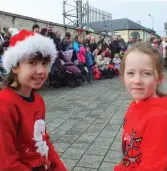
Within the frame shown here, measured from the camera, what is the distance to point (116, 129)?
202 inches

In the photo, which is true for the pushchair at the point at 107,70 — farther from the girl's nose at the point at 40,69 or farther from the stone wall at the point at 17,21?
the girl's nose at the point at 40,69

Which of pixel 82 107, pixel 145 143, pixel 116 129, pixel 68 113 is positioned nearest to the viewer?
pixel 145 143

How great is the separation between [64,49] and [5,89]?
8827 millimetres

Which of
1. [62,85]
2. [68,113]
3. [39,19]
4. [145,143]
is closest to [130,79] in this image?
[145,143]

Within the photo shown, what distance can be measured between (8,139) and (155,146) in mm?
726

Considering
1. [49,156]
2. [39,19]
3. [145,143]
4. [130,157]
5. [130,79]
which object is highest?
[39,19]

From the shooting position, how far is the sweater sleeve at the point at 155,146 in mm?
1343

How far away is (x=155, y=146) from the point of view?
135 centimetres

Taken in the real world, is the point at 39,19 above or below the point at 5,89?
above

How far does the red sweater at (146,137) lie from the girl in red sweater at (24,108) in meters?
0.49

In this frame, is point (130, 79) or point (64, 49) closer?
point (130, 79)

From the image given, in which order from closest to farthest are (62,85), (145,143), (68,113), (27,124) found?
1. (145,143)
2. (27,124)
3. (68,113)
4. (62,85)

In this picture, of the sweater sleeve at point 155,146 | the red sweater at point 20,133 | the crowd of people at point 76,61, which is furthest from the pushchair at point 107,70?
the sweater sleeve at point 155,146

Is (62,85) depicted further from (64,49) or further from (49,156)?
(49,156)
